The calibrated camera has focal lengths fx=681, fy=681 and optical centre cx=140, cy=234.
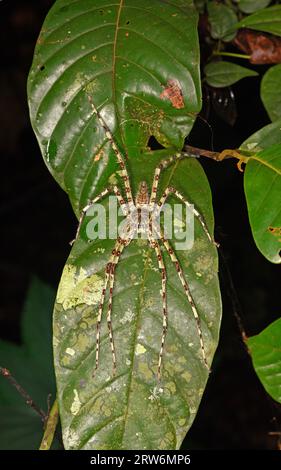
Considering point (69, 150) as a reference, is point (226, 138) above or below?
above

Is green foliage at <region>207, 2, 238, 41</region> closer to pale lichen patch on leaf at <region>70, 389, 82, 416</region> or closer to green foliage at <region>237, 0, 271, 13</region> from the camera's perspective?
green foliage at <region>237, 0, 271, 13</region>

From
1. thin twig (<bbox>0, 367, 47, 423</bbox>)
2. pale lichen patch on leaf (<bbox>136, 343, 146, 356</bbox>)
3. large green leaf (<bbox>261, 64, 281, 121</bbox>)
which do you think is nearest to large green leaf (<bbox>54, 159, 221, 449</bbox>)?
pale lichen patch on leaf (<bbox>136, 343, 146, 356</bbox>)

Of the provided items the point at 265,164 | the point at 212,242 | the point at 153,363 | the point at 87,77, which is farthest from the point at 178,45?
the point at 153,363

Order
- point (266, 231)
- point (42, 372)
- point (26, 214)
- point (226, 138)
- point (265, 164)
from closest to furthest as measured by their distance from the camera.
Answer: point (266, 231)
point (265, 164)
point (226, 138)
point (42, 372)
point (26, 214)

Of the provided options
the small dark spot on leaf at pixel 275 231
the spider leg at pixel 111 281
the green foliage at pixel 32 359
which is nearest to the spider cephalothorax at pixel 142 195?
the spider leg at pixel 111 281

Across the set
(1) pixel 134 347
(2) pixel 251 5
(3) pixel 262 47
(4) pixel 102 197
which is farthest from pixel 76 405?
(2) pixel 251 5

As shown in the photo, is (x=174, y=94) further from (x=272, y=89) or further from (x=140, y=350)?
(x=140, y=350)

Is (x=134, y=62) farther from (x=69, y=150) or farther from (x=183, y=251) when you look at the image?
(x=183, y=251)
